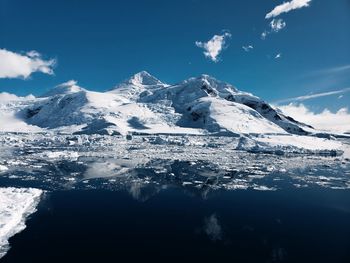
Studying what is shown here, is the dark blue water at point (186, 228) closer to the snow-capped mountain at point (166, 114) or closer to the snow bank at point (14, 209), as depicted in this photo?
the snow bank at point (14, 209)

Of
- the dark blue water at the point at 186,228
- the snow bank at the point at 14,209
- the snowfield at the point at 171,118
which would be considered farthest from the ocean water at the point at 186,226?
the snowfield at the point at 171,118

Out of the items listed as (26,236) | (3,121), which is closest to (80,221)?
(26,236)

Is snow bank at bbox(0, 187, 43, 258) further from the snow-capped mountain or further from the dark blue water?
the snow-capped mountain

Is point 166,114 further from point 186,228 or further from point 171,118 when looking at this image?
point 186,228

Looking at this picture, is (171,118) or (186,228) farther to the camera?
(171,118)

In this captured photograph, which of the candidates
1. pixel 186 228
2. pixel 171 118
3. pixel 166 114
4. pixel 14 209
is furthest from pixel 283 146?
pixel 166 114
